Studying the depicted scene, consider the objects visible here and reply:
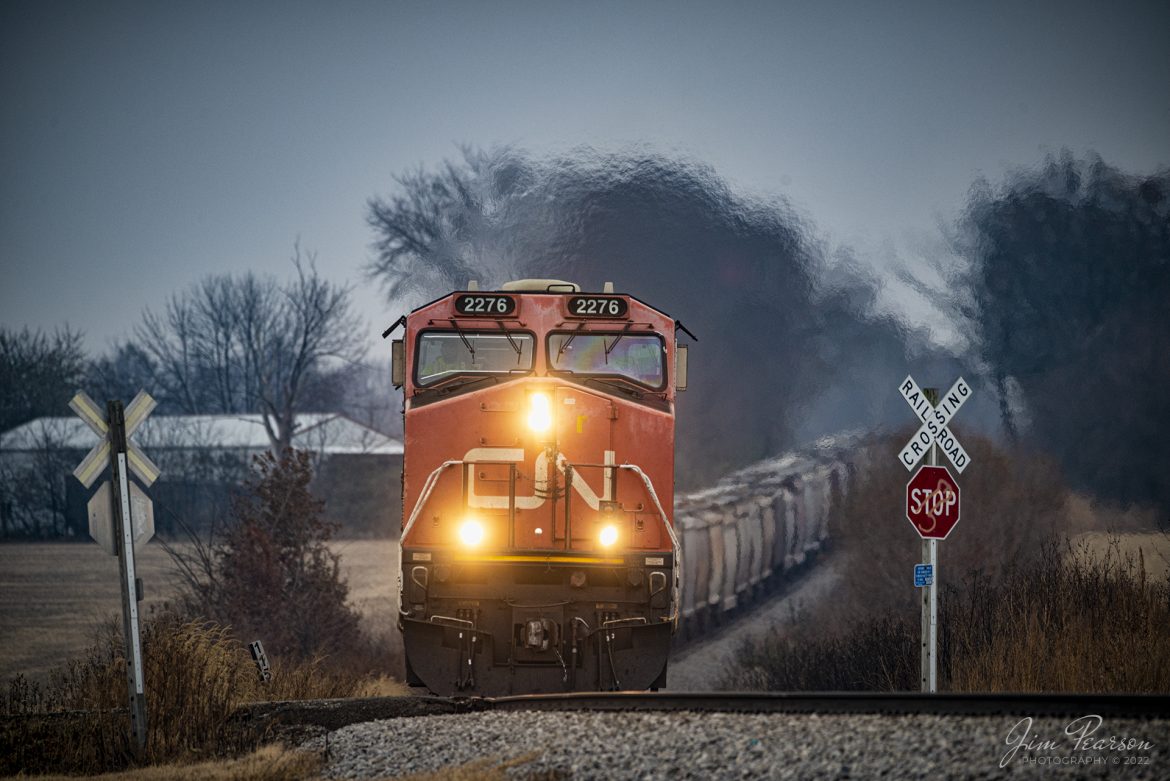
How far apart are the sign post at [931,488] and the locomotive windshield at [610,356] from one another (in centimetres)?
255

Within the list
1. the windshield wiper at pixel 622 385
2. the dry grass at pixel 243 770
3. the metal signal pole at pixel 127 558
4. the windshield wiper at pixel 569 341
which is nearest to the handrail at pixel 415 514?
the windshield wiper at pixel 569 341

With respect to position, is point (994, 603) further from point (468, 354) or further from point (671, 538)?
point (468, 354)

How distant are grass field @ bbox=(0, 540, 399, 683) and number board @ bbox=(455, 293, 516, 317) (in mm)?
12519

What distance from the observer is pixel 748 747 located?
24.6 feet

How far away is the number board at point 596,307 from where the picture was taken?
12258 millimetres

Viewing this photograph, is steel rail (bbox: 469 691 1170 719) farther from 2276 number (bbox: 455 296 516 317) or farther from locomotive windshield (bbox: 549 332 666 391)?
2276 number (bbox: 455 296 516 317)

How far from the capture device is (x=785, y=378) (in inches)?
1102

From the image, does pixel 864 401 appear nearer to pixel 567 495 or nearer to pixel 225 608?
pixel 225 608

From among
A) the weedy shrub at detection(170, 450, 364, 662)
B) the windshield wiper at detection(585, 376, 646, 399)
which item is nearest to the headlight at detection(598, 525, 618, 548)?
the windshield wiper at detection(585, 376, 646, 399)

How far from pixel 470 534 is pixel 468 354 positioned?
188 centimetres

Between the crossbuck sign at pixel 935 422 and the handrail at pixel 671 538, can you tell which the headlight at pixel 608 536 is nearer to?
the handrail at pixel 671 538

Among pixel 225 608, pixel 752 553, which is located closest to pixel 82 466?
pixel 225 608

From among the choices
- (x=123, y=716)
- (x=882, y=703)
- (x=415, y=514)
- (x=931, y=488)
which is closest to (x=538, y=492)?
(x=415, y=514)

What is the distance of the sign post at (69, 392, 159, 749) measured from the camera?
33.2 feet
